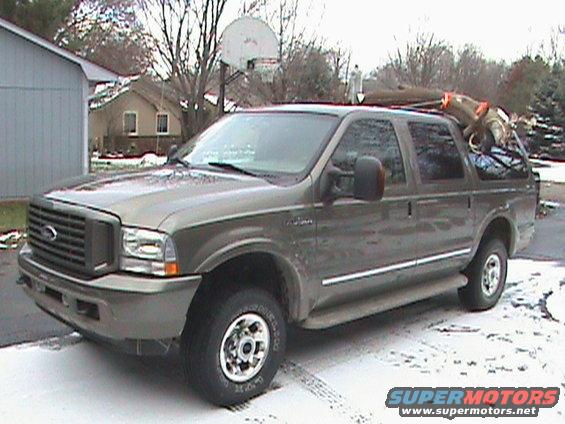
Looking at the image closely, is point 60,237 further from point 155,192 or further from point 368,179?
point 368,179

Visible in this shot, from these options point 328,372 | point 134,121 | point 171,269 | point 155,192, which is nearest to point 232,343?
point 171,269

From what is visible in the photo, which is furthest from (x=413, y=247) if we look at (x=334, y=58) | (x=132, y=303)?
(x=334, y=58)

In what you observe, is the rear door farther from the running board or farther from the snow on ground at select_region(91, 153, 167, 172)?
the snow on ground at select_region(91, 153, 167, 172)

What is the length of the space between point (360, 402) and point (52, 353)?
7.81 ft

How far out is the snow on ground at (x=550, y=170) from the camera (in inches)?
Answer: 951

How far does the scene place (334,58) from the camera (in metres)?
24.6

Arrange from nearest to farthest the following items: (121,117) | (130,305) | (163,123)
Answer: (130,305), (121,117), (163,123)

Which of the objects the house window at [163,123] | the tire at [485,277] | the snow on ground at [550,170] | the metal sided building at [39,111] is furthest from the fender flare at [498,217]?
the house window at [163,123]

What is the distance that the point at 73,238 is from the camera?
3.97m

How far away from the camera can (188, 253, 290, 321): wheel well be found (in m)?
4.14

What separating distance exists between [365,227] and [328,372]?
1.11m

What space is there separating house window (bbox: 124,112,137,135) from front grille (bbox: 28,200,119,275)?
37.6 m

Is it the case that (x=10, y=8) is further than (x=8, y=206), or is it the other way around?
(x=10, y=8)

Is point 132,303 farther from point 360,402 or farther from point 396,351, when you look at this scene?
point 396,351
